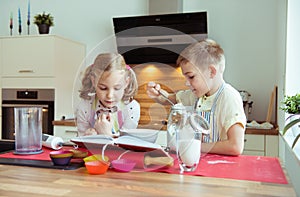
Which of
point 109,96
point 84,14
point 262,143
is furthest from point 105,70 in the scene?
point 84,14

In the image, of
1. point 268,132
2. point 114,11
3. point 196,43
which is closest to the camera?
point 196,43

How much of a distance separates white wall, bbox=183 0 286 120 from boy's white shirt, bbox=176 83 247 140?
150 centimetres

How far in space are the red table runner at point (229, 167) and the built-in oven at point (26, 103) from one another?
1.66 m

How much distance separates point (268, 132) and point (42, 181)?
1801 millimetres

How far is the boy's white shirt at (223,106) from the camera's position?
1.32 meters

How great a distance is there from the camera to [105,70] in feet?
3.86

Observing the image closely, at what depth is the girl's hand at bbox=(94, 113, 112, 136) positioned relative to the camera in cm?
122

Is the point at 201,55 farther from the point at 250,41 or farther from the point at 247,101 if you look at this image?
the point at 250,41

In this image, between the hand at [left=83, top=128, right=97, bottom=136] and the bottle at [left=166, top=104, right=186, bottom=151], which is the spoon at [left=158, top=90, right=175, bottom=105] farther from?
the hand at [left=83, top=128, right=97, bottom=136]

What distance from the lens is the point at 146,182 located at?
0.92 metres

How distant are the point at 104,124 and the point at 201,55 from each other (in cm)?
45

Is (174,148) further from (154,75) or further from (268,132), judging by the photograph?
(268,132)

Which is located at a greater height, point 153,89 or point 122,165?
point 153,89

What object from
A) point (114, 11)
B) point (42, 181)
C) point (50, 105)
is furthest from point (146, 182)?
point (114, 11)
